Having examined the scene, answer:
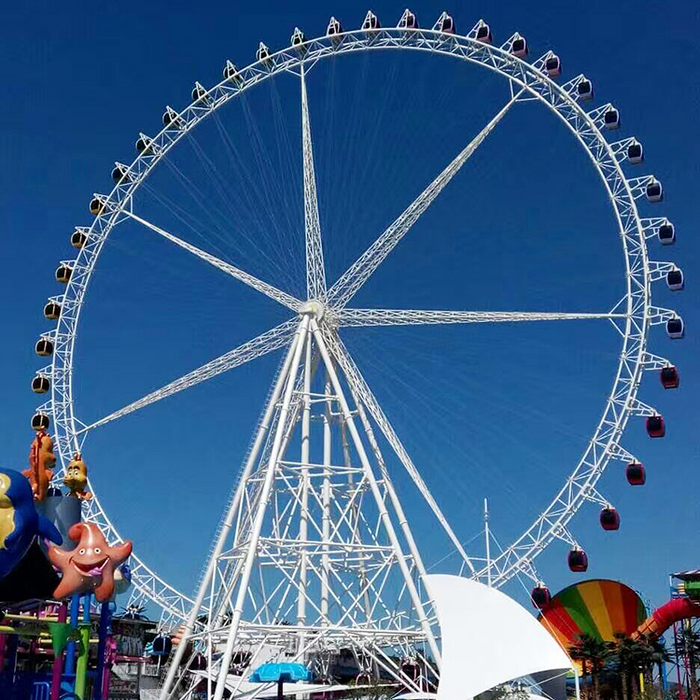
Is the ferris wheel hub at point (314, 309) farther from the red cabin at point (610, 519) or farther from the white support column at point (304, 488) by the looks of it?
the red cabin at point (610, 519)

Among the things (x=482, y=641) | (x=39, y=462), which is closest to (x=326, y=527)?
(x=482, y=641)

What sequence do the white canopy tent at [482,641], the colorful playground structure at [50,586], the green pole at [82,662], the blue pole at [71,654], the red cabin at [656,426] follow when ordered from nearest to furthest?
the colorful playground structure at [50,586] → the blue pole at [71,654] → the green pole at [82,662] → the white canopy tent at [482,641] → the red cabin at [656,426]

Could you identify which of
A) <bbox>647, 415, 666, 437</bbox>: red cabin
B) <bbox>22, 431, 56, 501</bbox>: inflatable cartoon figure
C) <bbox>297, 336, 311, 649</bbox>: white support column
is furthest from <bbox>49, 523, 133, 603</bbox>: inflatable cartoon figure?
<bbox>647, 415, 666, 437</bbox>: red cabin

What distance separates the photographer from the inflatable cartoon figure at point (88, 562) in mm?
17422

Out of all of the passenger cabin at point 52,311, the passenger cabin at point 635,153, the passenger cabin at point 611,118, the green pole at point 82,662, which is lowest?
the green pole at point 82,662

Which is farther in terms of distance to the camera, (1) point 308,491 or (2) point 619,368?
(2) point 619,368

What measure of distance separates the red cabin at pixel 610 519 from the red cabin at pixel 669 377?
13.1ft

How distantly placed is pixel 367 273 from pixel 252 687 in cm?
1172

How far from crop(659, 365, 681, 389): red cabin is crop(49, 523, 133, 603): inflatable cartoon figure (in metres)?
16.3

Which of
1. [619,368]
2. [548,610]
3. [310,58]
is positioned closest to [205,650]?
[619,368]

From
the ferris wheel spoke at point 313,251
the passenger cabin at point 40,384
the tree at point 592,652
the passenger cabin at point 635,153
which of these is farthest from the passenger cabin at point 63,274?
the tree at point 592,652

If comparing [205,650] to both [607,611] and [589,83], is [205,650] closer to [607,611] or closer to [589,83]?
[589,83]

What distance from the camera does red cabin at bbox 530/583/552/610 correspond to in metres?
26.2

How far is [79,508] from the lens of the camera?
21562 millimetres
